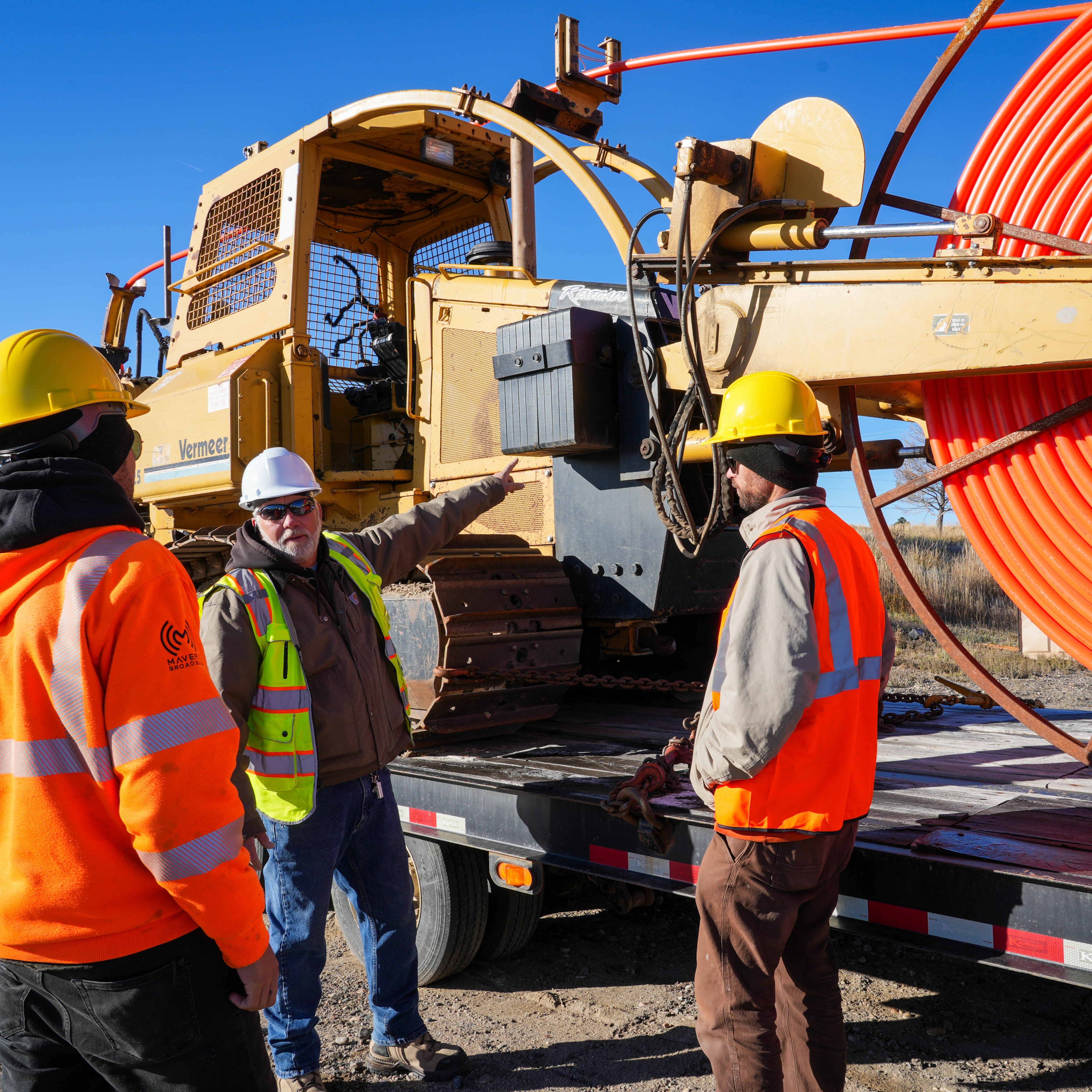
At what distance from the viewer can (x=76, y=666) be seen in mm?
1805

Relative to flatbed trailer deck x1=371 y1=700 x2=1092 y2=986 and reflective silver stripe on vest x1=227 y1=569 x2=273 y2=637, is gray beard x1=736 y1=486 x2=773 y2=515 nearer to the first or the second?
flatbed trailer deck x1=371 y1=700 x2=1092 y2=986

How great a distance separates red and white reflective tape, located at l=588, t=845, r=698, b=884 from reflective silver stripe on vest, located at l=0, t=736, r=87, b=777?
1.98 metres

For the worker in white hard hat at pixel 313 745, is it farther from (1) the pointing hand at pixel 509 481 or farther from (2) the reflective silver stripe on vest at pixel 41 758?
(2) the reflective silver stripe on vest at pixel 41 758

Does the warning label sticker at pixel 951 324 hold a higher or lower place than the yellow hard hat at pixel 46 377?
higher

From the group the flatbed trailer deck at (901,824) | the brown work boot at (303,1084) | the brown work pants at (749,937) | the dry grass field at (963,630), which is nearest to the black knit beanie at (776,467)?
the brown work pants at (749,937)

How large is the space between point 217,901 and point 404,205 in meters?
5.94

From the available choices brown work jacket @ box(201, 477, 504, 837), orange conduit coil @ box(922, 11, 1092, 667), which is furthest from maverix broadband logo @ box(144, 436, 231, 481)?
orange conduit coil @ box(922, 11, 1092, 667)

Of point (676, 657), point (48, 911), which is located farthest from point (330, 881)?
point (676, 657)

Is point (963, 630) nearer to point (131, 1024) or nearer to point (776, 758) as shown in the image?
point (776, 758)

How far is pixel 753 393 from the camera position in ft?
9.02

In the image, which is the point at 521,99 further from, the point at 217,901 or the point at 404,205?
the point at 217,901

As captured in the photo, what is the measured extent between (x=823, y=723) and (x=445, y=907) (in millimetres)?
2283

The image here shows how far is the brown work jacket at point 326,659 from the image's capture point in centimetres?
311

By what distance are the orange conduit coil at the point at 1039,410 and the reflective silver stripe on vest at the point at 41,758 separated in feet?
8.13
